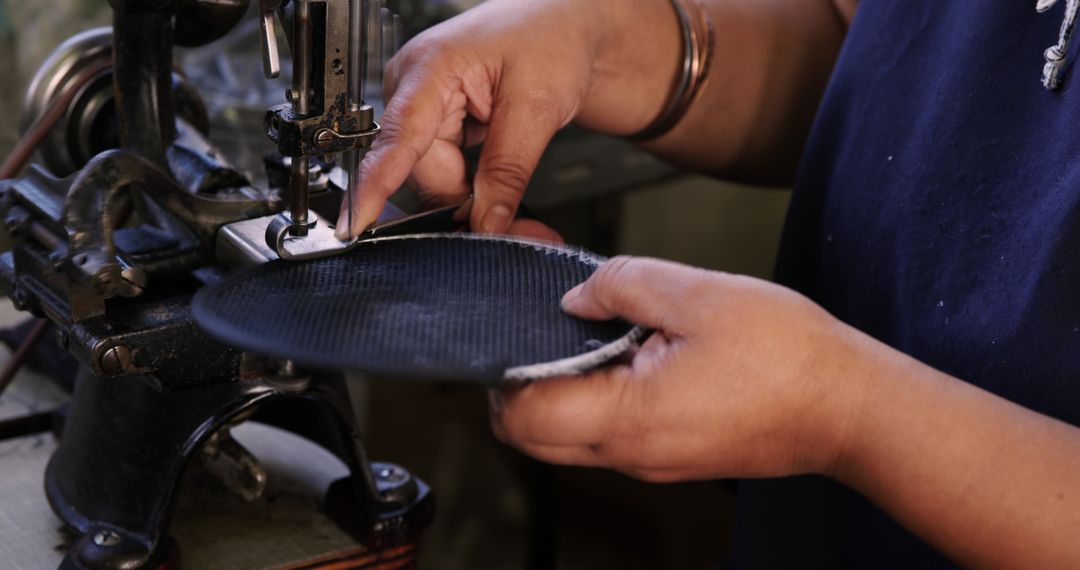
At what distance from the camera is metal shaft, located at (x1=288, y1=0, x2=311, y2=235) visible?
0.75m

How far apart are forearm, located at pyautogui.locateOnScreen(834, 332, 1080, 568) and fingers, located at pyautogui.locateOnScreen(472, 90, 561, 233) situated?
346 millimetres

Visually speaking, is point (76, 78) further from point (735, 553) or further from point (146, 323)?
point (735, 553)

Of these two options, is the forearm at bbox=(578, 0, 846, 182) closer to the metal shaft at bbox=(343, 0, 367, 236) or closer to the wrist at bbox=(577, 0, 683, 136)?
the wrist at bbox=(577, 0, 683, 136)

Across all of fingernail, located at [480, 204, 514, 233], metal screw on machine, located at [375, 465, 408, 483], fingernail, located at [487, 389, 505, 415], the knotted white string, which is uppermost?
the knotted white string

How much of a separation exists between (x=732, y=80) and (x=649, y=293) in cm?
54

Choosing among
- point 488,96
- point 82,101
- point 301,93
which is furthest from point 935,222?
point 82,101

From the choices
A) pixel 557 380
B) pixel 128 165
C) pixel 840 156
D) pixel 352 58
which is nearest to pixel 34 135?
pixel 128 165

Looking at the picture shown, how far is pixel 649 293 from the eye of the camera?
2.34ft

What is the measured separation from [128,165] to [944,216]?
0.61 m

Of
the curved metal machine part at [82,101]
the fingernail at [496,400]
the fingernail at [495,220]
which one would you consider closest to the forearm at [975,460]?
the fingernail at [496,400]

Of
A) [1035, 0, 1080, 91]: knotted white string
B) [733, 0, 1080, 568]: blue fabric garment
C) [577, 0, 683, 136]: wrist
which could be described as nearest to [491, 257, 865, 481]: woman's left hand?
[733, 0, 1080, 568]: blue fabric garment

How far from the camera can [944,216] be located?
93 cm

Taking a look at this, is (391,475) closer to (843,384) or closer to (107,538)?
(107,538)

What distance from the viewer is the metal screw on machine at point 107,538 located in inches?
32.0
